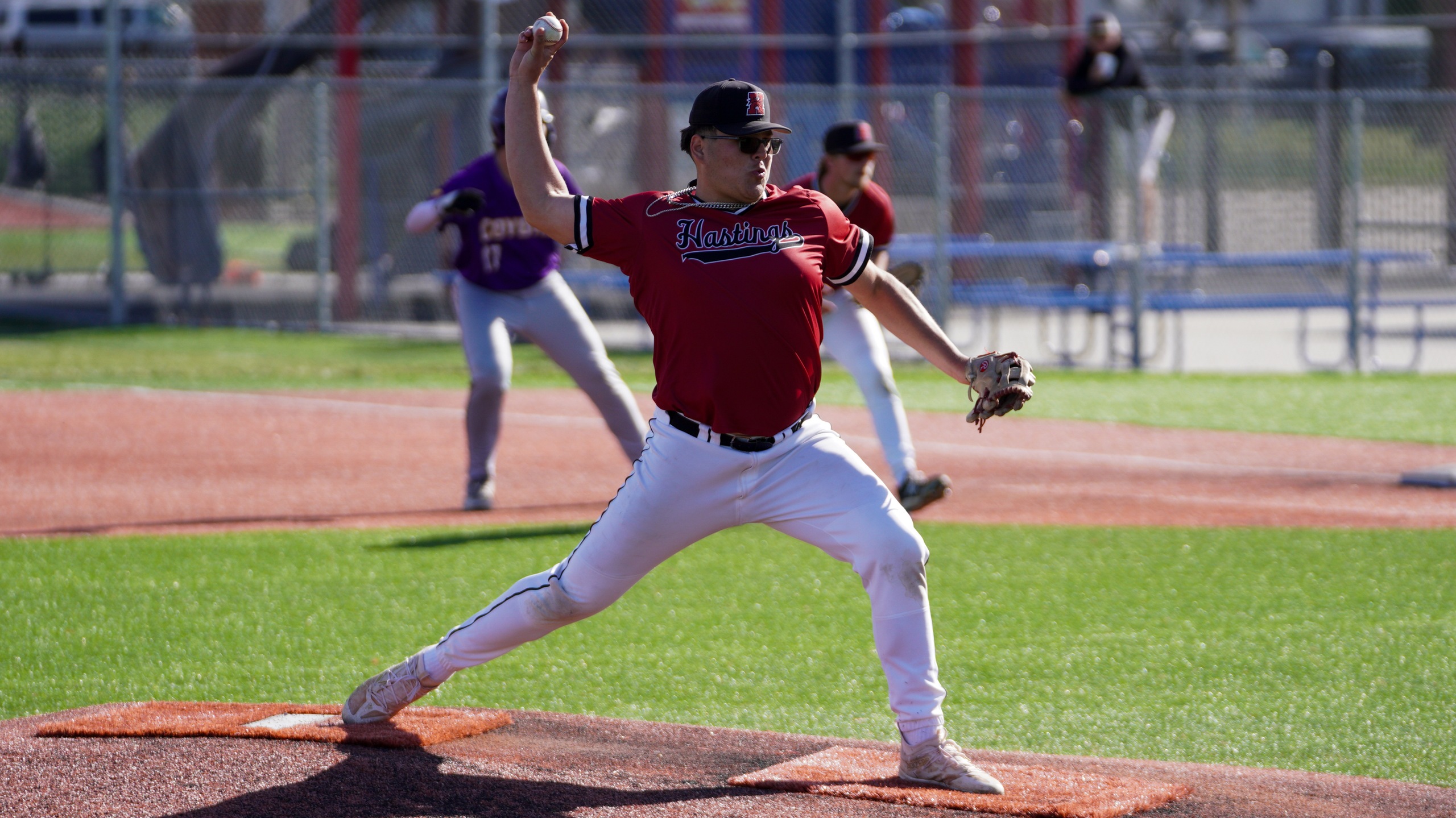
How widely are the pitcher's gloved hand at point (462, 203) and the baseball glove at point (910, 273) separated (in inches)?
93.7

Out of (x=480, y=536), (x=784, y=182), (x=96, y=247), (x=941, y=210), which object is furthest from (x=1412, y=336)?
(x=96, y=247)

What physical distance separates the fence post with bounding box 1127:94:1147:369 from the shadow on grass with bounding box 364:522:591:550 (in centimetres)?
903

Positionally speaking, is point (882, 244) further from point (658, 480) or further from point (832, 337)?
point (658, 480)

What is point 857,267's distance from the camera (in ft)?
15.1

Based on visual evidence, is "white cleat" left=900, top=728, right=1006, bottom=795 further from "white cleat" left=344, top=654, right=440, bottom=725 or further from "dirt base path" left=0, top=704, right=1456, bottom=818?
"white cleat" left=344, top=654, right=440, bottom=725

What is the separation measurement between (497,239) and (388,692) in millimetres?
3982

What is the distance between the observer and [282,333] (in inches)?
719

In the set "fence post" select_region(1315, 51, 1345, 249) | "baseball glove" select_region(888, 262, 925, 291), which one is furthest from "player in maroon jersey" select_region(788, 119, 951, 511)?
"fence post" select_region(1315, 51, 1345, 249)

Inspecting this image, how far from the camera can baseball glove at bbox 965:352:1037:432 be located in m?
4.34

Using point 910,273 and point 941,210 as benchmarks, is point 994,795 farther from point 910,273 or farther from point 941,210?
point 941,210

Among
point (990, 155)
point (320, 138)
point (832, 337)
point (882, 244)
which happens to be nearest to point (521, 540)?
point (832, 337)

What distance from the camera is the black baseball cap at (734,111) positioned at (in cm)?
438

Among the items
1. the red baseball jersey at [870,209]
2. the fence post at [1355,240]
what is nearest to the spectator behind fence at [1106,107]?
the fence post at [1355,240]

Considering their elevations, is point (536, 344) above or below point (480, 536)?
above
